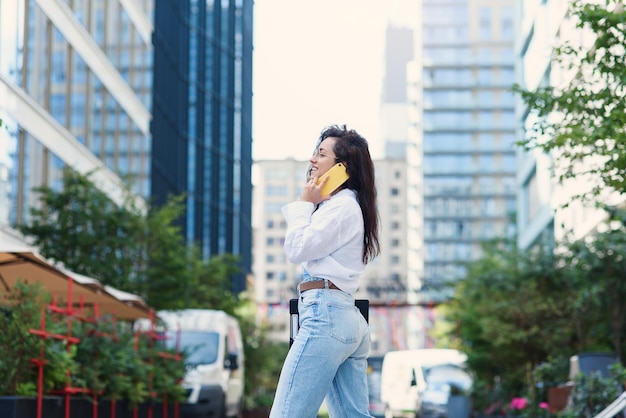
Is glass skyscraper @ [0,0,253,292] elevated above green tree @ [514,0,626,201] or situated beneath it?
elevated above

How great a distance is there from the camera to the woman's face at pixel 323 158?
18.1 feet

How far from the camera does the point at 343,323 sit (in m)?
5.23

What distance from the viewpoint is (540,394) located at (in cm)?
1983

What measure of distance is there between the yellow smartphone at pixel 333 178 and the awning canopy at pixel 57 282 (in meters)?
7.79

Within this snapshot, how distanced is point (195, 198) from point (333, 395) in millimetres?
55423

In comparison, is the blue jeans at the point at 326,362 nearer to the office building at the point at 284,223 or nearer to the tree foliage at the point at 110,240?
the tree foliage at the point at 110,240

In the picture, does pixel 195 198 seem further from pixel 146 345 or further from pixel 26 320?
pixel 26 320

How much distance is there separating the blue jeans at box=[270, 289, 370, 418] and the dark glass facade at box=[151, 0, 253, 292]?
4344 cm

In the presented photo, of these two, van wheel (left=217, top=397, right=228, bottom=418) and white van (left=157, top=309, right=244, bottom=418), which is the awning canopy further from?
van wheel (left=217, top=397, right=228, bottom=418)

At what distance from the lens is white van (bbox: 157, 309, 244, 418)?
23688 millimetres

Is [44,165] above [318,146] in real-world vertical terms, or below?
above

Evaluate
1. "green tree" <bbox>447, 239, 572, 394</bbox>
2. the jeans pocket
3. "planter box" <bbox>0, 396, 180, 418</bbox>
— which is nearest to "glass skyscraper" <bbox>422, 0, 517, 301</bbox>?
"green tree" <bbox>447, 239, 572, 394</bbox>

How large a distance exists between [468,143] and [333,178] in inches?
5846

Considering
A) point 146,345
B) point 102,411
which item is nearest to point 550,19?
point 146,345
